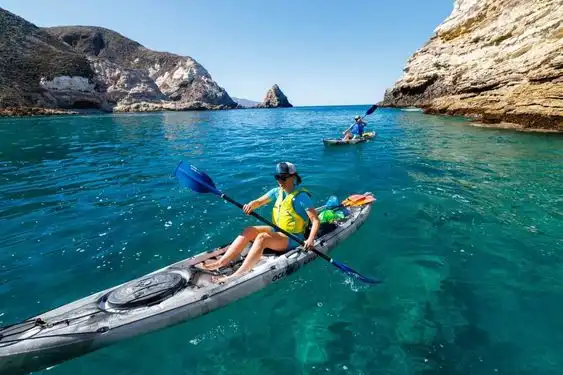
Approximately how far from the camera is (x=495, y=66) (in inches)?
1401

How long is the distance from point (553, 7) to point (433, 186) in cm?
3418

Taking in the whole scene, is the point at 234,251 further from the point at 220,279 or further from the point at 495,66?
the point at 495,66

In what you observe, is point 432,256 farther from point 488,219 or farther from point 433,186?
point 433,186

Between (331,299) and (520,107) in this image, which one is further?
(520,107)

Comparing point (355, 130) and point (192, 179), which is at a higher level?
point (355, 130)

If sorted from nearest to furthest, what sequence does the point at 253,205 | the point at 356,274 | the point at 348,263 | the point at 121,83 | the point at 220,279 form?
the point at 220,279 → the point at 356,274 → the point at 253,205 → the point at 348,263 → the point at 121,83

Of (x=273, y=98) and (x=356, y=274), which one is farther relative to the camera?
(x=273, y=98)

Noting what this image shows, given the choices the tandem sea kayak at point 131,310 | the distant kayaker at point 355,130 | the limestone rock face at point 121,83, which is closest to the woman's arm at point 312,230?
the tandem sea kayak at point 131,310

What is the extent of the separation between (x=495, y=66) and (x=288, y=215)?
134 ft

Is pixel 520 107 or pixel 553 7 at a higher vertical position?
pixel 553 7

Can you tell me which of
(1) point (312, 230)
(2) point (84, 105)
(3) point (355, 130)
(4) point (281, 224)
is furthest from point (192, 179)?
(2) point (84, 105)

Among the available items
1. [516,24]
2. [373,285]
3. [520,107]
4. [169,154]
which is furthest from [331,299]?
→ [516,24]

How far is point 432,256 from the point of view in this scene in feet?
23.1

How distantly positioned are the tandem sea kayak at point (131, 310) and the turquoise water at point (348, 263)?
9.9 inches
